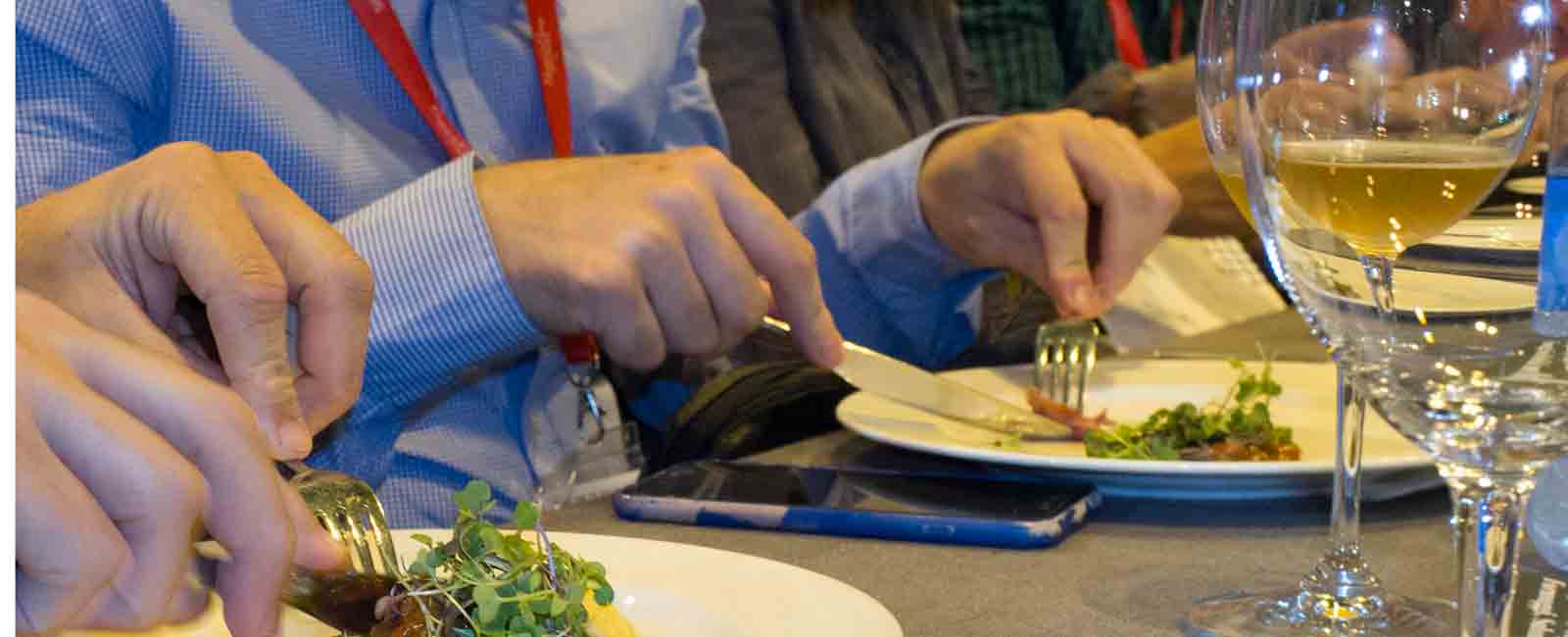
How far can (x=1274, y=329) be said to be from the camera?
188 cm

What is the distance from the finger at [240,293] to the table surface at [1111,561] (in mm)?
248

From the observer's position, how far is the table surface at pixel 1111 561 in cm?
68

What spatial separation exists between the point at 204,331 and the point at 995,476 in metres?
0.46

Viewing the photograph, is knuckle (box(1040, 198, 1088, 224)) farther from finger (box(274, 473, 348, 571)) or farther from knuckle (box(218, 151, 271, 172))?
finger (box(274, 473, 348, 571))

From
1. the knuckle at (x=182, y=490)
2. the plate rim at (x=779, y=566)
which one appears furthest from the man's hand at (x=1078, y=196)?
the knuckle at (x=182, y=490)

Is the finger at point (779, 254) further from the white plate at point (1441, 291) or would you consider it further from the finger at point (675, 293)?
the white plate at point (1441, 291)

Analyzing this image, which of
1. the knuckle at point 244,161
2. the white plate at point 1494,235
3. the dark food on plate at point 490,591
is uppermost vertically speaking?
the white plate at point 1494,235

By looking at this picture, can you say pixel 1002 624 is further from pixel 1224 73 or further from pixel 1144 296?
pixel 1144 296

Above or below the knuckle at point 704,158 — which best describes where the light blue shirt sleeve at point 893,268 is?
below

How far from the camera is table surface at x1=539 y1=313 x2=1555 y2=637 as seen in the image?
68 centimetres

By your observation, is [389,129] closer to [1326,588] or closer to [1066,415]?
[1066,415]

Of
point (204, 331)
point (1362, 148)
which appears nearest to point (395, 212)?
point (204, 331)

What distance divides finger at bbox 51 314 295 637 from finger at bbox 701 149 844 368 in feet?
1.61

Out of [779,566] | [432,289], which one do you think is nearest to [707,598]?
[779,566]
